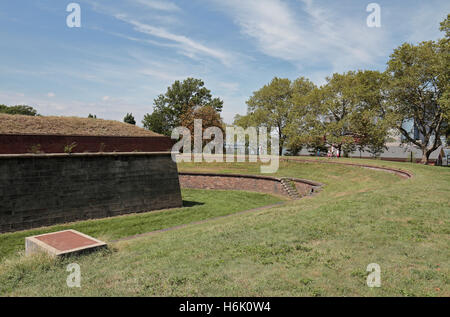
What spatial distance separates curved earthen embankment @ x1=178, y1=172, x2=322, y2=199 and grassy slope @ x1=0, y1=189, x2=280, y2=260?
5.20ft

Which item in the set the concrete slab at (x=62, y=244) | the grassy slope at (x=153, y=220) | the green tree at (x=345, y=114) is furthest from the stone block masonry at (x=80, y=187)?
the green tree at (x=345, y=114)

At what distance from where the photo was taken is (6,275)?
17.3ft

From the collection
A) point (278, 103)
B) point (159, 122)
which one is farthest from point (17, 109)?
point (278, 103)

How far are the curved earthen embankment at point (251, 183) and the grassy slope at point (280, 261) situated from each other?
43.4ft

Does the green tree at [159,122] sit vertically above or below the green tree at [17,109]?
below

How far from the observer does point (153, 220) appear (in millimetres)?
14406

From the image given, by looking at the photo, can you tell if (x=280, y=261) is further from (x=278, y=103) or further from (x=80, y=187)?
(x=278, y=103)

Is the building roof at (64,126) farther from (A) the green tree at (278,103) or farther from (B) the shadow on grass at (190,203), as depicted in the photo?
(A) the green tree at (278,103)

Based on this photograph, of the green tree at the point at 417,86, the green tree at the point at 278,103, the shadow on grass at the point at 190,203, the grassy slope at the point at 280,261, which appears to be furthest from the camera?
the green tree at the point at 278,103

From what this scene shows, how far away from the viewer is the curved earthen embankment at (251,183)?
72.4 ft

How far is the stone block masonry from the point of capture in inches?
472

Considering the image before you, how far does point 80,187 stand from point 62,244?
798 cm

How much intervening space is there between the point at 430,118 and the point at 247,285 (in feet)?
101
